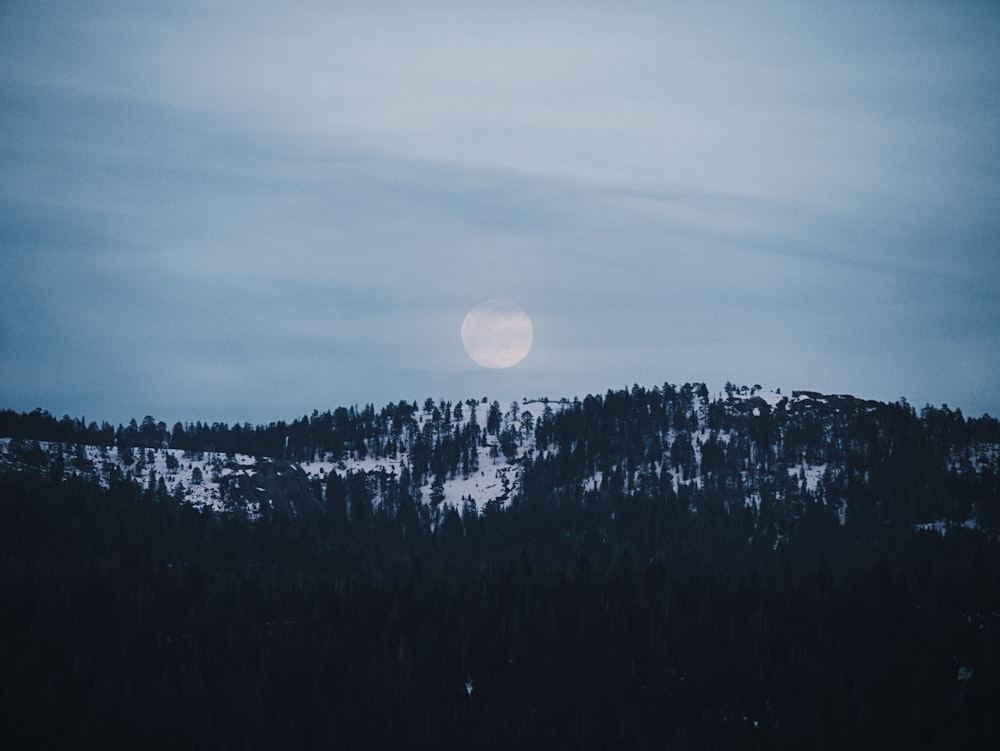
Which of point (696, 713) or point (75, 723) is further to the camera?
point (696, 713)

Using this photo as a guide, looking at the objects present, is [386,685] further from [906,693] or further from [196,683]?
[906,693]

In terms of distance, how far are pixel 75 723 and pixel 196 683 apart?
65.1 ft

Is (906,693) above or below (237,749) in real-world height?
above

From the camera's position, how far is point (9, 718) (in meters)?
178

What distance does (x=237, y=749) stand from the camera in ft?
584

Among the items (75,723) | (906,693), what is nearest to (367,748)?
(75,723)

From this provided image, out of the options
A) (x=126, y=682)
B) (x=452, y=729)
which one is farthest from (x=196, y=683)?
(x=452, y=729)

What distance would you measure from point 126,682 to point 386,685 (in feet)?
142

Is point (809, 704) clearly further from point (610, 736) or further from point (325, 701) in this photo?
point (325, 701)

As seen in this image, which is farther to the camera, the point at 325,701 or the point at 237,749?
the point at 325,701

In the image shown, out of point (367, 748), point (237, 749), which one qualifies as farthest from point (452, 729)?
point (237, 749)

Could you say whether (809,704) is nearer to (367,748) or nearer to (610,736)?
(610,736)

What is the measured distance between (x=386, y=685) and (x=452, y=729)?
57.0 feet

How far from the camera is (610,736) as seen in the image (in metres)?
186
